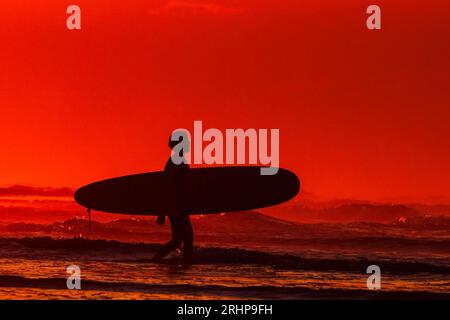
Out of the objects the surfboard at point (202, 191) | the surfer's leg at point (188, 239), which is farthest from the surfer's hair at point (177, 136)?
the surfboard at point (202, 191)

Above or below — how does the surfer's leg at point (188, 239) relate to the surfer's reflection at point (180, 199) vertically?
below

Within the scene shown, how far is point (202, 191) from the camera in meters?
18.6

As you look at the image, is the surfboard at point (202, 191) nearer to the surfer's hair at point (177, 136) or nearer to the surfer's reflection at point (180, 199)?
the surfer's reflection at point (180, 199)

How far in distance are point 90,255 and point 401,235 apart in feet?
46.1

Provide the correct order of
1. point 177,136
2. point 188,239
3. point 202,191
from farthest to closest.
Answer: point 202,191 → point 188,239 → point 177,136

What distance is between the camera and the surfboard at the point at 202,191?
18.6 m

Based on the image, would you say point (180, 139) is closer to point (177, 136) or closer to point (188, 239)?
point (177, 136)

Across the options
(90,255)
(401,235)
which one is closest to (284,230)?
(401,235)

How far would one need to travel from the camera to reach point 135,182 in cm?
1906

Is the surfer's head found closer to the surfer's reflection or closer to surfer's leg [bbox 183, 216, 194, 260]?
the surfer's reflection

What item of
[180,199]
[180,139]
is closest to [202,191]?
[180,199]

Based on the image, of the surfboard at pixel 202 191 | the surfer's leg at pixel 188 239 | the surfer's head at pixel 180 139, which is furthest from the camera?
the surfboard at pixel 202 191

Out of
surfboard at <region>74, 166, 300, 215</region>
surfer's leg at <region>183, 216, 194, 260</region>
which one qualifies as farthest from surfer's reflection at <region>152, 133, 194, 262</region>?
surfboard at <region>74, 166, 300, 215</region>
